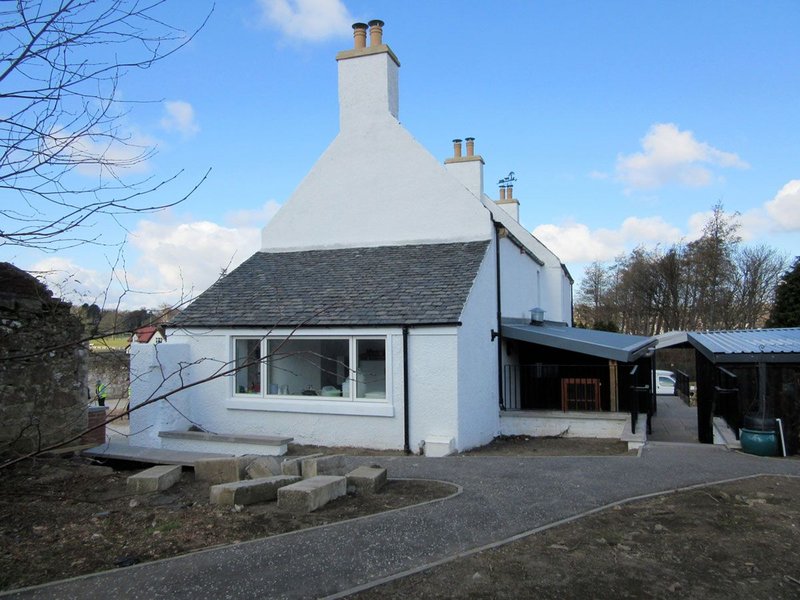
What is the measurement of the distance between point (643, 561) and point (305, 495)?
3.54m

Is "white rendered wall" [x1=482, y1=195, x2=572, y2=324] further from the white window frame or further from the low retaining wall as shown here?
the white window frame

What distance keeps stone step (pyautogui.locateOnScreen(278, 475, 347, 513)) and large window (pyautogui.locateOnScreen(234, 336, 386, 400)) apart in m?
4.44

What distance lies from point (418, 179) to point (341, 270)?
2982mm

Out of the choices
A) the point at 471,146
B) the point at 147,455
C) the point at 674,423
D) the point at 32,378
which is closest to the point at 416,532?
the point at 147,455

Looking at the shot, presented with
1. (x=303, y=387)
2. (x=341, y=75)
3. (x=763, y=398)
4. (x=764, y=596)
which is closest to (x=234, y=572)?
(x=764, y=596)

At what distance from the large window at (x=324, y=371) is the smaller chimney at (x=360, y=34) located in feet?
26.7

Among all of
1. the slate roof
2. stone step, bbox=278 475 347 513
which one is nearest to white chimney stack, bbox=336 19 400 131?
the slate roof

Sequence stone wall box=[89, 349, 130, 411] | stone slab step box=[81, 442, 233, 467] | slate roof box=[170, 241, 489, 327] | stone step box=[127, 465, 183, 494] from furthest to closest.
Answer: slate roof box=[170, 241, 489, 327]
stone slab step box=[81, 442, 233, 467]
stone step box=[127, 465, 183, 494]
stone wall box=[89, 349, 130, 411]

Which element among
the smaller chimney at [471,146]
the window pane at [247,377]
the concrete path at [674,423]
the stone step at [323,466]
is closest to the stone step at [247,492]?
the stone step at [323,466]

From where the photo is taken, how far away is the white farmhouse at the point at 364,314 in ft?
38.1

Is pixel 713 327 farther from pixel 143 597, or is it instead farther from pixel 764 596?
pixel 143 597

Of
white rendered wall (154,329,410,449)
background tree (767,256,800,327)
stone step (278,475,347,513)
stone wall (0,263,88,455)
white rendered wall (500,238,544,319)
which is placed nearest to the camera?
stone step (278,475,347,513)

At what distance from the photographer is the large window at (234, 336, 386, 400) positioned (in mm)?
12195

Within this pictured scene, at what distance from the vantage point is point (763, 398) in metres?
10.8
